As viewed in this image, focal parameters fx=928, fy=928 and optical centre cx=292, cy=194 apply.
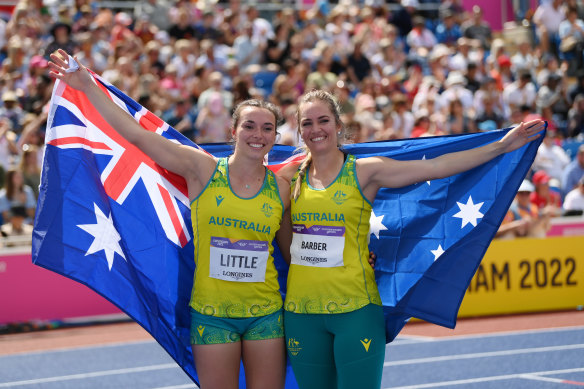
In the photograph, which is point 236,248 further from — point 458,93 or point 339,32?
point 339,32

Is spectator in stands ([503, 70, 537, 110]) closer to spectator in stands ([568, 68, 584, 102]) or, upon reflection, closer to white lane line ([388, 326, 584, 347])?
spectator in stands ([568, 68, 584, 102])

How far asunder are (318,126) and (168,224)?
3.74 feet

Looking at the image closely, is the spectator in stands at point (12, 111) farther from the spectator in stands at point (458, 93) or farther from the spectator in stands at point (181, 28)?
the spectator in stands at point (458, 93)

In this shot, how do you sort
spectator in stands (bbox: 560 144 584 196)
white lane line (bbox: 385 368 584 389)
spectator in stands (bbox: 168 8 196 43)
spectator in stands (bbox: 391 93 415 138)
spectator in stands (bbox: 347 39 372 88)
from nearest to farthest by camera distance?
1. white lane line (bbox: 385 368 584 389)
2. spectator in stands (bbox: 560 144 584 196)
3. spectator in stands (bbox: 391 93 415 138)
4. spectator in stands (bbox: 168 8 196 43)
5. spectator in stands (bbox: 347 39 372 88)

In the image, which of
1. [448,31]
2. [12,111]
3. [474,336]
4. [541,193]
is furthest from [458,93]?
[12,111]

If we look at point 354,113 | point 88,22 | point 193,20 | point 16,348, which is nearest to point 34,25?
point 88,22

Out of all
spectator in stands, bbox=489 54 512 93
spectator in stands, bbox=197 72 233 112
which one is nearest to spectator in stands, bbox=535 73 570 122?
spectator in stands, bbox=489 54 512 93

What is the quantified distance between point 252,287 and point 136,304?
0.85 metres

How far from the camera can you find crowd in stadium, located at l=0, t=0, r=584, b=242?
1299cm

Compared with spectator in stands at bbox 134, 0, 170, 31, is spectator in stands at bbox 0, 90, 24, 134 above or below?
below

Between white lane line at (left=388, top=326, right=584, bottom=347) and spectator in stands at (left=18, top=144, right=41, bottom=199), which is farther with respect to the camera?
spectator in stands at (left=18, top=144, right=41, bottom=199)

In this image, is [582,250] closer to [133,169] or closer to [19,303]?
[19,303]

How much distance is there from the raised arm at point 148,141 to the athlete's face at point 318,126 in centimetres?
55

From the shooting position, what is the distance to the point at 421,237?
18.3 ft
